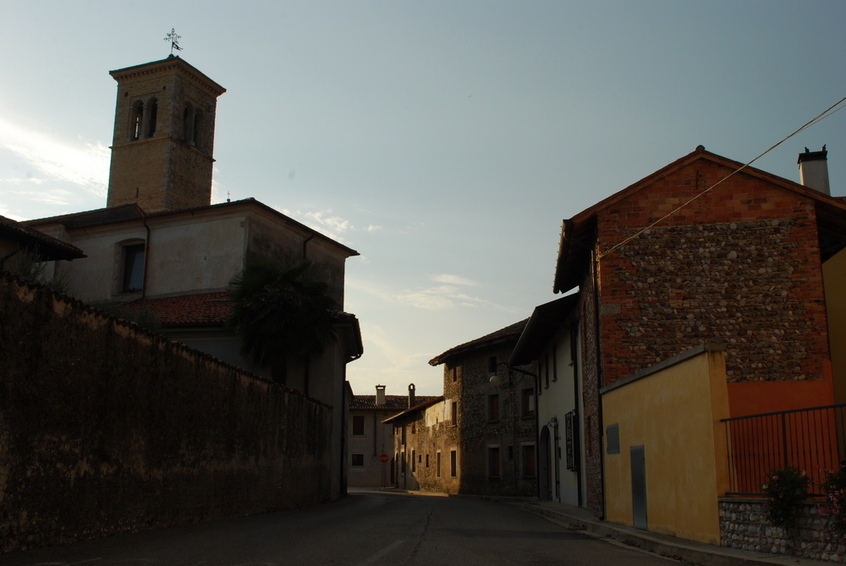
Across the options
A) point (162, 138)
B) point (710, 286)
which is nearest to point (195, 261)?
point (162, 138)

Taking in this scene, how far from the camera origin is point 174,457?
11.9m

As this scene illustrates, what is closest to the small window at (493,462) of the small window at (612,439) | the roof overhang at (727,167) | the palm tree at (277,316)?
the palm tree at (277,316)

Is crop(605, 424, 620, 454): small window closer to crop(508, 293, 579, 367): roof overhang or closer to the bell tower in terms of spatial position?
crop(508, 293, 579, 367): roof overhang

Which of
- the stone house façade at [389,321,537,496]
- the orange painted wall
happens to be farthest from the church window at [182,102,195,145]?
the orange painted wall

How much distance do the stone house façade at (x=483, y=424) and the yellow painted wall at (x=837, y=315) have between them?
1243 centimetres

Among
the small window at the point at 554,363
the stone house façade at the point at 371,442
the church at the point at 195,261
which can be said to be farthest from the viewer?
the stone house façade at the point at 371,442

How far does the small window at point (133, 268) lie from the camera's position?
106 ft

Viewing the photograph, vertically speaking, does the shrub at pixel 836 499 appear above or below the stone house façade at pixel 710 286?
below

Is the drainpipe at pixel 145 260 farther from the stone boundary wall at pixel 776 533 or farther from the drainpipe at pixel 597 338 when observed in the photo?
the stone boundary wall at pixel 776 533

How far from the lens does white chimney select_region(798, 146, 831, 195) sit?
76.8 feet

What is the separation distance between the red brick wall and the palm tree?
10.4 metres

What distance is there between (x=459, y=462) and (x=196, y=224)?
18.3 m

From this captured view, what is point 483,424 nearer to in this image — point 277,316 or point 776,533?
point 277,316

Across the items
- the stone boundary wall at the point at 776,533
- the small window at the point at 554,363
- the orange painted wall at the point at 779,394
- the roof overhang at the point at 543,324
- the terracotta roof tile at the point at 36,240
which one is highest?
the terracotta roof tile at the point at 36,240
